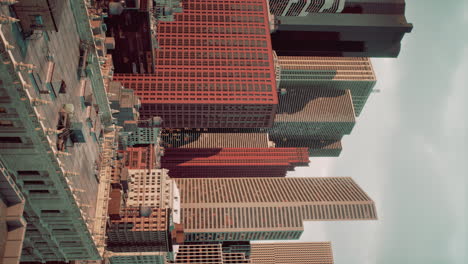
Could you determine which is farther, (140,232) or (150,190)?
(150,190)

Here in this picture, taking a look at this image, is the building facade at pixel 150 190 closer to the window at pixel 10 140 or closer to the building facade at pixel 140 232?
the building facade at pixel 140 232

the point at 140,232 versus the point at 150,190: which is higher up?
the point at 150,190

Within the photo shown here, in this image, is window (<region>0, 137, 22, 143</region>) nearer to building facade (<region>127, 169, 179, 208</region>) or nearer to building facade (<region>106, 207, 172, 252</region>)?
building facade (<region>106, 207, 172, 252</region>)

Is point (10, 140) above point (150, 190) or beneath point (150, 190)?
beneath

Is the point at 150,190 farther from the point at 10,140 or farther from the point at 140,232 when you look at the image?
the point at 10,140

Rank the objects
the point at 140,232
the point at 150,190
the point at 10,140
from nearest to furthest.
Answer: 1. the point at 10,140
2. the point at 140,232
3. the point at 150,190

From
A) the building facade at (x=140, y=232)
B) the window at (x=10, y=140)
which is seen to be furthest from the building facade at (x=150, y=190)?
the window at (x=10, y=140)

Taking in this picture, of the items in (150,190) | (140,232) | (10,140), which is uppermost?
(150,190)

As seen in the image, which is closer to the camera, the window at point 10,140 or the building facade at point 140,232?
the window at point 10,140

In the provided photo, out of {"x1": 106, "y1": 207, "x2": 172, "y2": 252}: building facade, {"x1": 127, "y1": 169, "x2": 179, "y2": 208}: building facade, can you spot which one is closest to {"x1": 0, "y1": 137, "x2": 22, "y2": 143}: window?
{"x1": 106, "y1": 207, "x2": 172, "y2": 252}: building facade

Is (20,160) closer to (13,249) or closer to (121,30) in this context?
(13,249)

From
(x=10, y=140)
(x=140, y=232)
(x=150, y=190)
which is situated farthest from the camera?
(x=150, y=190)

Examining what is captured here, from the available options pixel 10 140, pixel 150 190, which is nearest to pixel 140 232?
pixel 150 190
